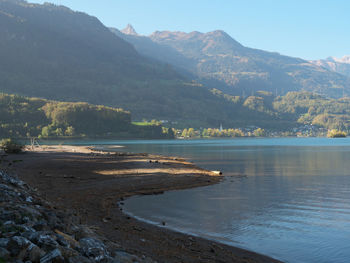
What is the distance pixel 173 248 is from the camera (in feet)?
51.0

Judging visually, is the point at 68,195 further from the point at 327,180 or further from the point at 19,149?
the point at 19,149

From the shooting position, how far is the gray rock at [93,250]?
10.3 meters

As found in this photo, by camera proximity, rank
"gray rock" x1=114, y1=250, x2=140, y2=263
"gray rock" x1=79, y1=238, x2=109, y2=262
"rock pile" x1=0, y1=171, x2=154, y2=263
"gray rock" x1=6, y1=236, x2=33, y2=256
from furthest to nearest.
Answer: "gray rock" x1=114, y1=250, x2=140, y2=263, "gray rock" x1=79, y1=238, x2=109, y2=262, "gray rock" x1=6, y1=236, x2=33, y2=256, "rock pile" x1=0, y1=171, x2=154, y2=263

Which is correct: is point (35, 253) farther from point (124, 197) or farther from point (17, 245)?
point (124, 197)

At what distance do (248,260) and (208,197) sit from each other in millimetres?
16230

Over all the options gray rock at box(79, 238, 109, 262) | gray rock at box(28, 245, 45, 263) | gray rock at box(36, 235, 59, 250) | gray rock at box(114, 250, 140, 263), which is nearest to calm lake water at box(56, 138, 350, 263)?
gray rock at box(114, 250, 140, 263)

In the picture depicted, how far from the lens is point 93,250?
10547 millimetres

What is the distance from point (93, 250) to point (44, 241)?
142cm

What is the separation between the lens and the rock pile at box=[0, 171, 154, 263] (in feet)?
30.0

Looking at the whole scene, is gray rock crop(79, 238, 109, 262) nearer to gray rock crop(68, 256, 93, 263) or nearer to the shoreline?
gray rock crop(68, 256, 93, 263)

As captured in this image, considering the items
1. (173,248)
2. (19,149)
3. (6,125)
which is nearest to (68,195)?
(173,248)

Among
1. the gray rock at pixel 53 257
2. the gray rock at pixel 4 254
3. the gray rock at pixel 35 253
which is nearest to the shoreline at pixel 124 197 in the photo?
the gray rock at pixel 53 257

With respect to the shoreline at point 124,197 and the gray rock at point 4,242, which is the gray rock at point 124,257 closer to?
the shoreline at point 124,197

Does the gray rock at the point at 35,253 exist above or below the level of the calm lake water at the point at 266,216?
above
